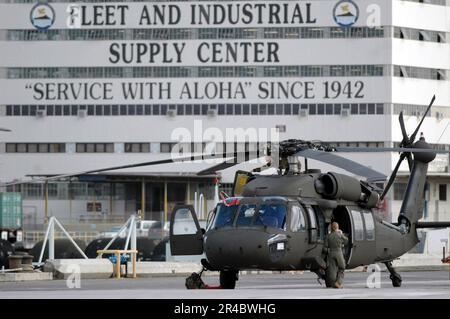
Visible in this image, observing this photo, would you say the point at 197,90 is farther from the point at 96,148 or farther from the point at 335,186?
the point at 335,186

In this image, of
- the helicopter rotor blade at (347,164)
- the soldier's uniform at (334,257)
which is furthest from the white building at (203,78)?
the helicopter rotor blade at (347,164)

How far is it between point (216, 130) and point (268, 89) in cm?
504

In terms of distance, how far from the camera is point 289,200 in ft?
81.7

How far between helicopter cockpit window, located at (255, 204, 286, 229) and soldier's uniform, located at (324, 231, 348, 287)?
134 centimetres

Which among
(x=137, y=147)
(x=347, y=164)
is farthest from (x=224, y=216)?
(x=137, y=147)

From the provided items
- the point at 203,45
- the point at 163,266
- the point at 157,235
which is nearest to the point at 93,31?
the point at 203,45

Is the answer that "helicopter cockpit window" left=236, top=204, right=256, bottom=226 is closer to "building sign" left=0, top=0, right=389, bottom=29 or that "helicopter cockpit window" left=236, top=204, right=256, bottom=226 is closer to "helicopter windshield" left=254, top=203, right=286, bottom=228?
"helicopter windshield" left=254, top=203, right=286, bottom=228

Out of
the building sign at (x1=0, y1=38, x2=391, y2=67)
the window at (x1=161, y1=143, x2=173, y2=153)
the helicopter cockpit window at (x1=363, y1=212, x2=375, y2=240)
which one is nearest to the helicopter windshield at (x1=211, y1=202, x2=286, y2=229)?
the helicopter cockpit window at (x1=363, y1=212, x2=375, y2=240)

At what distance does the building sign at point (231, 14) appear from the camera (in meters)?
85.8

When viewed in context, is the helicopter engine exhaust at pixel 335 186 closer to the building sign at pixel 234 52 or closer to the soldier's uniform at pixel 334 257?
the soldier's uniform at pixel 334 257

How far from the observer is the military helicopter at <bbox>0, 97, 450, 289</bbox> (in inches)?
952

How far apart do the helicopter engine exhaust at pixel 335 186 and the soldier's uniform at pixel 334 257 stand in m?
0.97

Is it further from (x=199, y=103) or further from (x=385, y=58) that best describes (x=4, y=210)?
(x=385, y=58)
